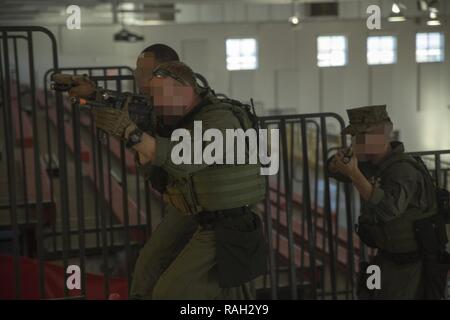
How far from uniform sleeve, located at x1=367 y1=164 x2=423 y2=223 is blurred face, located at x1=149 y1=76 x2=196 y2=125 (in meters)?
0.89

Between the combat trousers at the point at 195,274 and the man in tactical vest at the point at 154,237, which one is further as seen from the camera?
the man in tactical vest at the point at 154,237

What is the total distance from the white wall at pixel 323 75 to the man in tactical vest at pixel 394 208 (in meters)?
11.9

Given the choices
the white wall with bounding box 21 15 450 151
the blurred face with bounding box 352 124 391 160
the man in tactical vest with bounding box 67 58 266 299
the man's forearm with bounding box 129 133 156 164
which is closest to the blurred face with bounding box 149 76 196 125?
the man in tactical vest with bounding box 67 58 266 299

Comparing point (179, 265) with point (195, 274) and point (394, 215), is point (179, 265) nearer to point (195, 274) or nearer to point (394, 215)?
point (195, 274)

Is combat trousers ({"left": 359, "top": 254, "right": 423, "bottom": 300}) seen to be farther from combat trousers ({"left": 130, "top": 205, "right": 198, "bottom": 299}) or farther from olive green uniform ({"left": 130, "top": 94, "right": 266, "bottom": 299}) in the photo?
combat trousers ({"left": 130, "top": 205, "right": 198, "bottom": 299})

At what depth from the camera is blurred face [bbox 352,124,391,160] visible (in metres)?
2.93

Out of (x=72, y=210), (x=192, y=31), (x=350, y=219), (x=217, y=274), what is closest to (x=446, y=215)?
(x=350, y=219)

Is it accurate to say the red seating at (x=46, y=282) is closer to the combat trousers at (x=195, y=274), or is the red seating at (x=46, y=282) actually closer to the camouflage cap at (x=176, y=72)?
the combat trousers at (x=195, y=274)

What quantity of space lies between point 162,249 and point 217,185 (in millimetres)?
515

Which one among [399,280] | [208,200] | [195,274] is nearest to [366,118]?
[399,280]

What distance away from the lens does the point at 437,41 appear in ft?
49.7

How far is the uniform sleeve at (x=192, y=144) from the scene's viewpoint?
2.39m

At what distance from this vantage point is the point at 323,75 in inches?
606

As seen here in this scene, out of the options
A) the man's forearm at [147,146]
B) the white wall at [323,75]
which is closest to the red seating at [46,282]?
the man's forearm at [147,146]
